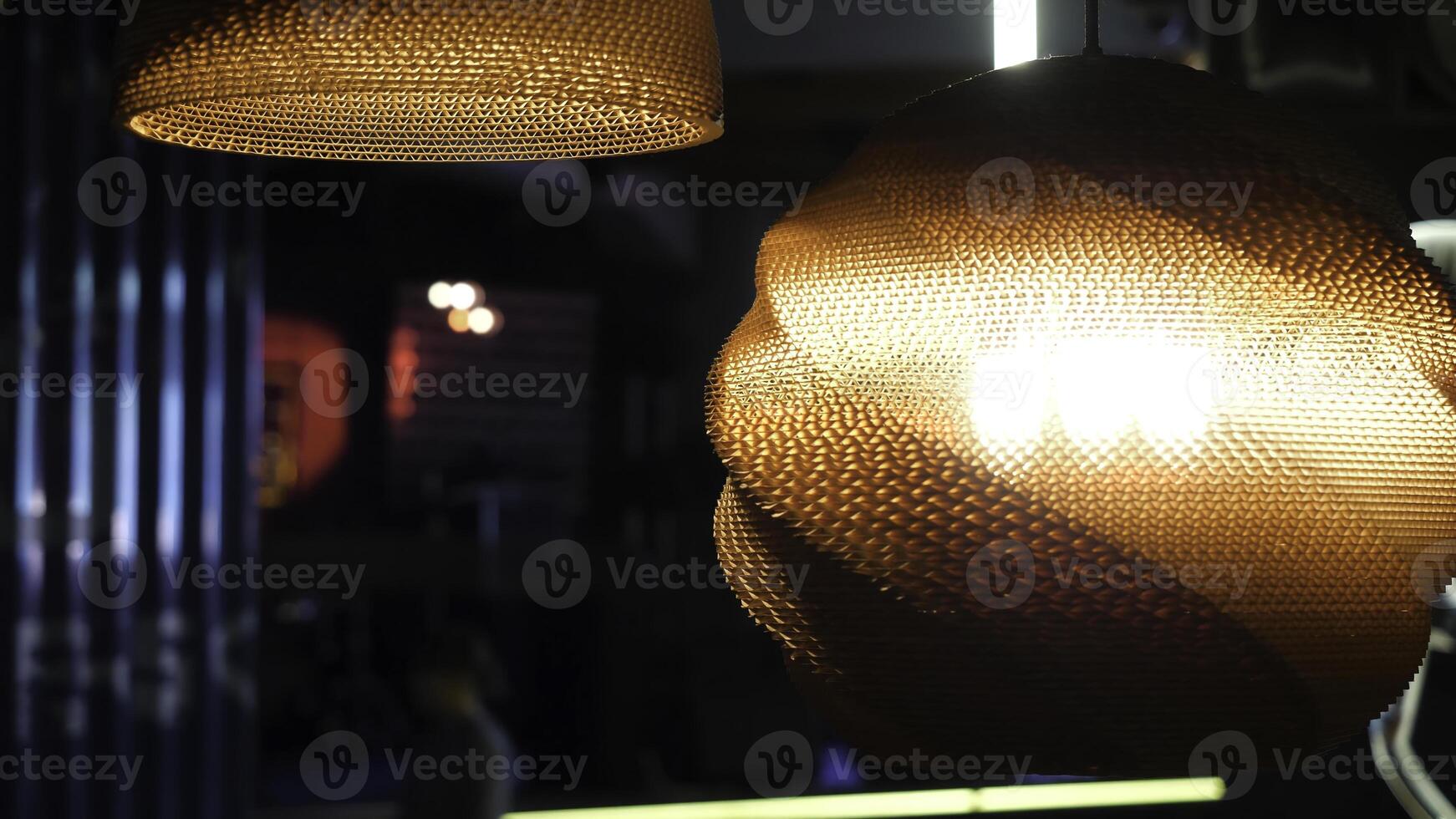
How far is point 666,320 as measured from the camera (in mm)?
5836

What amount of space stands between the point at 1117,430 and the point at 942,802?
479 centimetres

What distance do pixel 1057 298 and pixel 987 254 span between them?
4 cm

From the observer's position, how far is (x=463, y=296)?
19.2 ft

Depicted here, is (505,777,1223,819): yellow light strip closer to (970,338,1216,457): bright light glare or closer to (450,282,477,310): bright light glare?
(450,282,477,310): bright light glare

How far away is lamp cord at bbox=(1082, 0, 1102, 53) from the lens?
76 centimetres

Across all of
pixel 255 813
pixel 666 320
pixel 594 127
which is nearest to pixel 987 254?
pixel 594 127

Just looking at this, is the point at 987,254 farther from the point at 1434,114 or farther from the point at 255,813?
the point at 255,813

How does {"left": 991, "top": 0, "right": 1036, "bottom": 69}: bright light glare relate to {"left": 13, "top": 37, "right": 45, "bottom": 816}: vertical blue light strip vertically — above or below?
above

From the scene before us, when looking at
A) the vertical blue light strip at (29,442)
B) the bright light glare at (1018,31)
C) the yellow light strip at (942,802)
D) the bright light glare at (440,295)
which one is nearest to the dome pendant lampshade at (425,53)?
the bright light glare at (1018,31)

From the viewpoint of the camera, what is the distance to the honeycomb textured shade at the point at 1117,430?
2.03 feet

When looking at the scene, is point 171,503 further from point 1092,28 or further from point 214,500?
point 1092,28

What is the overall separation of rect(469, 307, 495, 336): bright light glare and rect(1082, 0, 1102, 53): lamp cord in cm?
524

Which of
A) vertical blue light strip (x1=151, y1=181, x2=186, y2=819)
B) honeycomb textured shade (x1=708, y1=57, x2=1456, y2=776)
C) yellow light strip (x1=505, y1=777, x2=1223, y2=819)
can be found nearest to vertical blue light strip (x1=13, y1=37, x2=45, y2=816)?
vertical blue light strip (x1=151, y1=181, x2=186, y2=819)

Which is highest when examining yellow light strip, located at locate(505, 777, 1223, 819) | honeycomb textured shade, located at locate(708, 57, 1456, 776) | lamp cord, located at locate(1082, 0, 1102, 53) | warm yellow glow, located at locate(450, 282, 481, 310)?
lamp cord, located at locate(1082, 0, 1102, 53)
